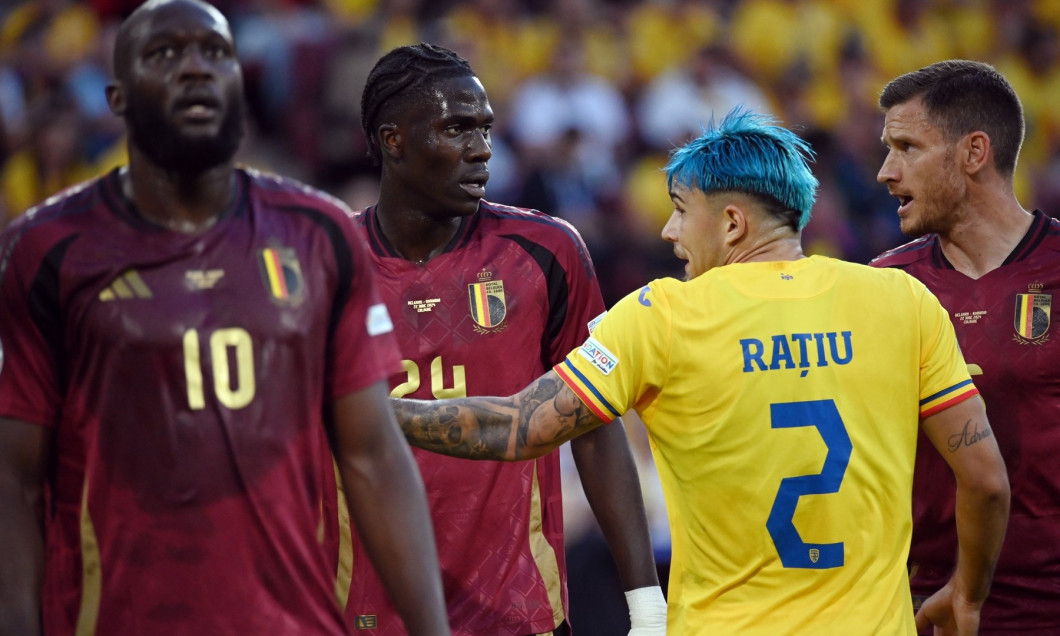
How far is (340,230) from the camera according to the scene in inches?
124

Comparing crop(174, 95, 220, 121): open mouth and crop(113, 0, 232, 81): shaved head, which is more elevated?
crop(113, 0, 232, 81): shaved head

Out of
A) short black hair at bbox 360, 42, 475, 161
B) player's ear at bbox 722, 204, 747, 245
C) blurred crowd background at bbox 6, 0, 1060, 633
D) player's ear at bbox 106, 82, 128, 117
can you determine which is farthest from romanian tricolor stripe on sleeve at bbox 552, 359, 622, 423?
blurred crowd background at bbox 6, 0, 1060, 633

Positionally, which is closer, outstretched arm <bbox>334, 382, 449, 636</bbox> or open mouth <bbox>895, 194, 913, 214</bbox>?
outstretched arm <bbox>334, 382, 449, 636</bbox>

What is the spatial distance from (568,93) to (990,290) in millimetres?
7298

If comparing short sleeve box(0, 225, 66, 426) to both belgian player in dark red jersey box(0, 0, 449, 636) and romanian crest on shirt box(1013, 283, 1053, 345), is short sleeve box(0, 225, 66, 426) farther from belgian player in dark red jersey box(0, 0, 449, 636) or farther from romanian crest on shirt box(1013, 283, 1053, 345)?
romanian crest on shirt box(1013, 283, 1053, 345)

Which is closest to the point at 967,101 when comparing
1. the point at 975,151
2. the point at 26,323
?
the point at 975,151

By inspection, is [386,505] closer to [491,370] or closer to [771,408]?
[771,408]

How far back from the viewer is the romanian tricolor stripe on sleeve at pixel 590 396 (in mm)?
3764

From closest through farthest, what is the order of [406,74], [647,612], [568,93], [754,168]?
[754,168] → [647,612] → [406,74] → [568,93]

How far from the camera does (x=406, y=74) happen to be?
195 inches

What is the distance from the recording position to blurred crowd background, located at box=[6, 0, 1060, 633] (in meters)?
10.7

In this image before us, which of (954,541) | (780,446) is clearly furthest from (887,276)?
(954,541)

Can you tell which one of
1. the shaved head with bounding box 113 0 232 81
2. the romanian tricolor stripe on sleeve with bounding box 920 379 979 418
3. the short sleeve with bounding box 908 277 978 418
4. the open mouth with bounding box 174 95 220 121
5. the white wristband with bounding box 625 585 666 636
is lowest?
the white wristband with bounding box 625 585 666 636

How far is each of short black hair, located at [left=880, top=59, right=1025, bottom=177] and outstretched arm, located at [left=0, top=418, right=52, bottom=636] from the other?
3.36 meters
